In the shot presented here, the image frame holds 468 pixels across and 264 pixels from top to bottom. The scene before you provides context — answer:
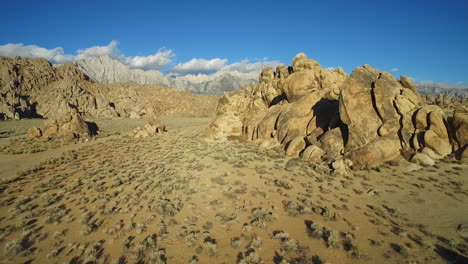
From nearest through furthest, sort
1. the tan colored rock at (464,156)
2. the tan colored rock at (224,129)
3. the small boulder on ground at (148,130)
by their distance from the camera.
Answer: the tan colored rock at (464,156) → the tan colored rock at (224,129) → the small boulder on ground at (148,130)

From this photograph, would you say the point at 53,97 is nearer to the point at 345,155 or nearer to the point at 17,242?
the point at 17,242

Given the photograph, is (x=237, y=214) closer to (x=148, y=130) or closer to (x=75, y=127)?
(x=148, y=130)

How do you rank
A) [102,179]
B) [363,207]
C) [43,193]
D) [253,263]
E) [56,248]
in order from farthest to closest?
[102,179]
[43,193]
[363,207]
[56,248]
[253,263]

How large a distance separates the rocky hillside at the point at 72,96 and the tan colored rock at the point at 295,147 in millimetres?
76148

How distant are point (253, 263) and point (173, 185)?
8851mm

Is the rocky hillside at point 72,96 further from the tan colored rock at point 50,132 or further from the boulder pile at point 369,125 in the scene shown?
the boulder pile at point 369,125

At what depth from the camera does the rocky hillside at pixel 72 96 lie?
7975 centimetres

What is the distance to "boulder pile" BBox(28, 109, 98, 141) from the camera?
1400 inches

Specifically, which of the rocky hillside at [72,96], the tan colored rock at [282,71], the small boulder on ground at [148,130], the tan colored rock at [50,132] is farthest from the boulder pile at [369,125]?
the rocky hillside at [72,96]

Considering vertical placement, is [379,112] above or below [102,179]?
above

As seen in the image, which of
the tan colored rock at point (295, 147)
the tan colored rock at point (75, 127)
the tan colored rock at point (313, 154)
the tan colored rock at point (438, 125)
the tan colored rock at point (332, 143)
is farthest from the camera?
the tan colored rock at point (75, 127)

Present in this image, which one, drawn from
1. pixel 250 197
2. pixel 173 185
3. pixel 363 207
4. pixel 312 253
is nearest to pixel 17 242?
pixel 173 185

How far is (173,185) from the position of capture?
15188 mm

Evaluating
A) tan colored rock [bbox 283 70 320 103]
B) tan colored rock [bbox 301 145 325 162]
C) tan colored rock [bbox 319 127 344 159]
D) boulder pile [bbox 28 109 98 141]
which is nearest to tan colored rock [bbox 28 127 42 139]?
boulder pile [bbox 28 109 98 141]
